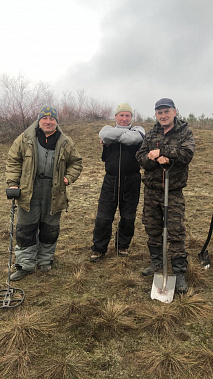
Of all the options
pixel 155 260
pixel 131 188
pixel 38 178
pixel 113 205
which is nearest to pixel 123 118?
pixel 131 188

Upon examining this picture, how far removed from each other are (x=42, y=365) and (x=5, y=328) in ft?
1.82

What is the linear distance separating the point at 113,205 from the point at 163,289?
144cm

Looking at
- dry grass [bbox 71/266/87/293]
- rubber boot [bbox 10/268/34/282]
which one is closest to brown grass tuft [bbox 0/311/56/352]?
dry grass [bbox 71/266/87/293]

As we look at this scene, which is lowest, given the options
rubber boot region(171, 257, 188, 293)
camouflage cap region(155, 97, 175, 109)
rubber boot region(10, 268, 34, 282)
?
rubber boot region(10, 268, 34, 282)

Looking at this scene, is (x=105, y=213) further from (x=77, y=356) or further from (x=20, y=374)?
(x=20, y=374)

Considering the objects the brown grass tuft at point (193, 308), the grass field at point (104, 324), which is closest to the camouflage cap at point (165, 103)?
the grass field at point (104, 324)

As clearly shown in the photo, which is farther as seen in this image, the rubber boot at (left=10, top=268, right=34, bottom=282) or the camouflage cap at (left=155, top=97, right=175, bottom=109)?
the rubber boot at (left=10, top=268, right=34, bottom=282)

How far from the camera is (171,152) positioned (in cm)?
312

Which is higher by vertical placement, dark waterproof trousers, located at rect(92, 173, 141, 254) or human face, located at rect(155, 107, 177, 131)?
human face, located at rect(155, 107, 177, 131)

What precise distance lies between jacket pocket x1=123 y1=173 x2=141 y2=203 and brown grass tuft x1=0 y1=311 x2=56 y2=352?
6.60ft

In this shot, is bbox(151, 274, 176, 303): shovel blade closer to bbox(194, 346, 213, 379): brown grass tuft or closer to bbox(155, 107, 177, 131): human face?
bbox(194, 346, 213, 379): brown grass tuft

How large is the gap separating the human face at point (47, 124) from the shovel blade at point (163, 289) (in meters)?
2.20

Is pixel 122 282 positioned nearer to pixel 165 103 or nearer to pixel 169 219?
pixel 169 219

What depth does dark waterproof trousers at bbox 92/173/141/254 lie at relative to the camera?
13.4 ft
